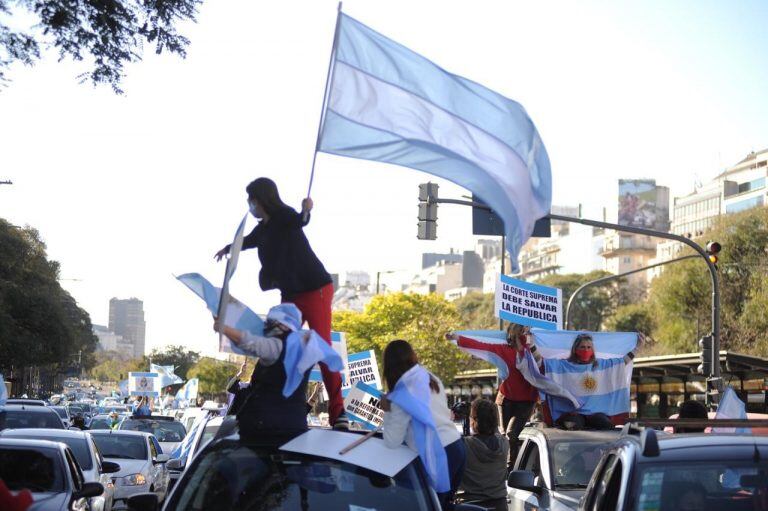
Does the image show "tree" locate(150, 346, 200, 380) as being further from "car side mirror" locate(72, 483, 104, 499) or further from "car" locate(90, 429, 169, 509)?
"car side mirror" locate(72, 483, 104, 499)

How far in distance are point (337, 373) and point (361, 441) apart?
902mm

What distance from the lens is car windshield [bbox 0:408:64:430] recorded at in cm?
2200

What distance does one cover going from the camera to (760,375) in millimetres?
36250

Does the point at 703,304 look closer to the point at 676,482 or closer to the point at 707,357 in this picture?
the point at 707,357

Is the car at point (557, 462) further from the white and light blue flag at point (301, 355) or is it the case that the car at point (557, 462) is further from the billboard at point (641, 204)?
the billboard at point (641, 204)

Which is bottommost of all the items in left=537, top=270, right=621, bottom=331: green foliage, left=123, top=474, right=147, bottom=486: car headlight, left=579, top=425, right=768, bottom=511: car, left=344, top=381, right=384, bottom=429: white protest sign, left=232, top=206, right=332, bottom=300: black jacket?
left=123, top=474, right=147, bottom=486: car headlight

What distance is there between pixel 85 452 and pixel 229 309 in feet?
30.9

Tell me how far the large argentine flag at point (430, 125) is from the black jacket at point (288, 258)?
592 mm

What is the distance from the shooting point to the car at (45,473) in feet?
35.8

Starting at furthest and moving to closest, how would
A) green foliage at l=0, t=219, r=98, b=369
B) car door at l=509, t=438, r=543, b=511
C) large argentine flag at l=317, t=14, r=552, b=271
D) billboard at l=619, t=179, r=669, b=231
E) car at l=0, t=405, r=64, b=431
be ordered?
billboard at l=619, t=179, r=669, b=231, green foliage at l=0, t=219, r=98, b=369, car at l=0, t=405, r=64, b=431, car door at l=509, t=438, r=543, b=511, large argentine flag at l=317, t=14, r=552, b=271

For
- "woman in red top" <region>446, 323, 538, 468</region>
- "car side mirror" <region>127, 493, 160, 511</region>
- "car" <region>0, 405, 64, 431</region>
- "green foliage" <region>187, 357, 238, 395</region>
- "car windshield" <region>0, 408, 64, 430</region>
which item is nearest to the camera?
"car side mirror" <region>127, 493, 160, 511</region>

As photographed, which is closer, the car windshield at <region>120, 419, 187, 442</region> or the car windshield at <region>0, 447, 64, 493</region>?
the car windshield at <region>0, 447, 64, 493</region>

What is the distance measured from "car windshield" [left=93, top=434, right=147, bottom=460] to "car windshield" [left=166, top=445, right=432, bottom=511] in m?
15.1

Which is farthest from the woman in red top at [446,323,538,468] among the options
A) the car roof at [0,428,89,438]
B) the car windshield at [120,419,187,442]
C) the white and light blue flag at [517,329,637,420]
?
the car windshield at [120,419,187,442]
